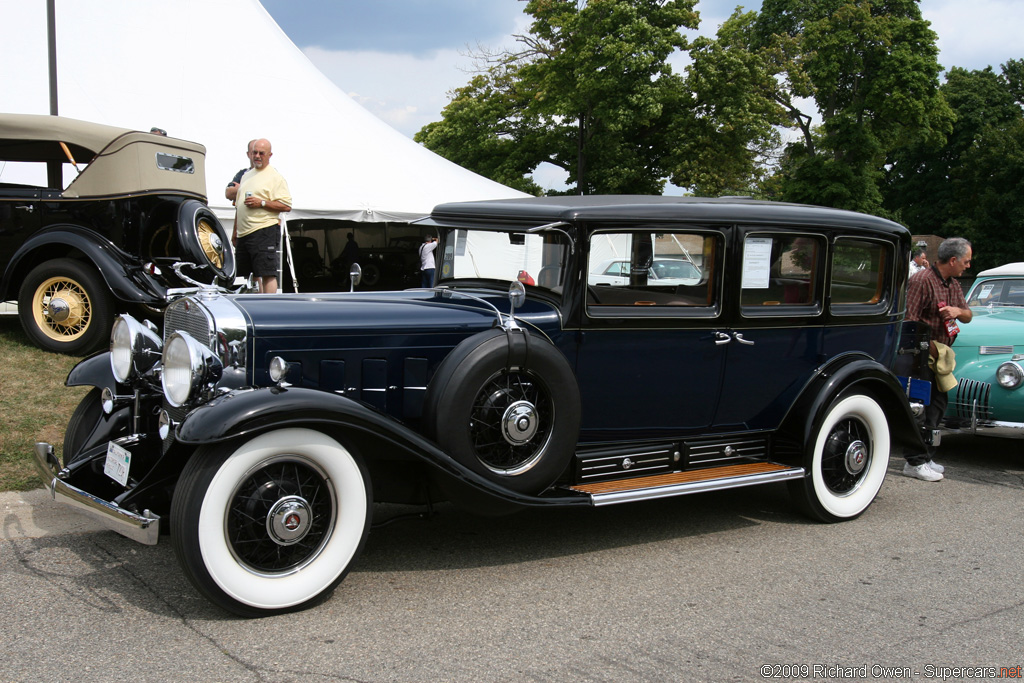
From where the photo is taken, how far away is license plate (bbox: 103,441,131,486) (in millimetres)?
3518

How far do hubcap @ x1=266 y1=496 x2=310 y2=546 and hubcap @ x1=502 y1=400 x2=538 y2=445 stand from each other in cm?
97

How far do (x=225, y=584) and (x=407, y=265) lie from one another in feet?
39.1

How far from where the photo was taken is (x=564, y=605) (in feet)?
11.1

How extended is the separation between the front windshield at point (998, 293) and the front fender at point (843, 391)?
3590 mm

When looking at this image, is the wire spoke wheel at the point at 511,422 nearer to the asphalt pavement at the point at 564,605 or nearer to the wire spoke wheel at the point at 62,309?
the asphalt pavement at the point at 564,605

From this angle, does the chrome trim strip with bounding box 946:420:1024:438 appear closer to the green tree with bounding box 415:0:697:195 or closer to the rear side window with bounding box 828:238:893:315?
the rear side window with bounding box 828:238:893:315

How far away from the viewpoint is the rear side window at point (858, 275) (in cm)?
479

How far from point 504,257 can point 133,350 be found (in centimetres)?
187

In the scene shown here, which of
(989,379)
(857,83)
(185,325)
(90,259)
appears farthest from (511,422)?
(857,83)

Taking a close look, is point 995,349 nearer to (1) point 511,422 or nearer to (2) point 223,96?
(1) point 511,422

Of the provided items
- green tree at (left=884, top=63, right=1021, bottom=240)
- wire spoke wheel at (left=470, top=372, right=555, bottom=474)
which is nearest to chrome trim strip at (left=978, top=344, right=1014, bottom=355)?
wire spoke wheel at (left=470, top=372, right=555, bottom=474)

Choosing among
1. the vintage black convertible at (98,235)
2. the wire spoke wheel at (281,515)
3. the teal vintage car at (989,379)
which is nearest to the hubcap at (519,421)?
A: the wire spoke wheel at (281,515)

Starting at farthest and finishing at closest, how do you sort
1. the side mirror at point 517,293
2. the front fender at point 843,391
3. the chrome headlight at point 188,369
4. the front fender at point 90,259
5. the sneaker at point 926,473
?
the front fender at point 90,259, the sneaker at point 926,473, the front fender at point 843,391, the side mirror at point 517,293, the chrome headlight at point 188,369

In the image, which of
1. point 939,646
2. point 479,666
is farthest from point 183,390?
point 939,646
